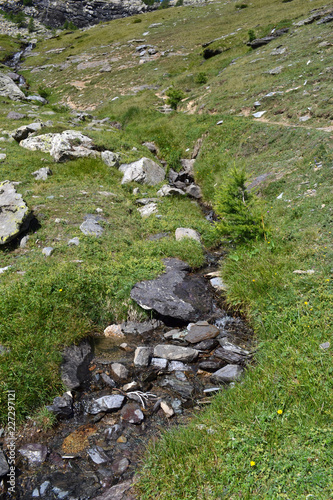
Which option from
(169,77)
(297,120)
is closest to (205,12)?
(169,77)

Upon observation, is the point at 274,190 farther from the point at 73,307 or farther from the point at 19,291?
the point at 19,291

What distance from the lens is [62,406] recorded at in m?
5.49

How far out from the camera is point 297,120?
617 inches

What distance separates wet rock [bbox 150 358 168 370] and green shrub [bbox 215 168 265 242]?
4.80 m

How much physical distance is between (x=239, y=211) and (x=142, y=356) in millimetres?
5440

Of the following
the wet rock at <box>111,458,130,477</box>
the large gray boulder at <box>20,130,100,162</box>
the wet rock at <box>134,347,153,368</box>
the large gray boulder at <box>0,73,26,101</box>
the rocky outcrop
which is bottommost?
the wet rock at <box>134,347,153,368</box>

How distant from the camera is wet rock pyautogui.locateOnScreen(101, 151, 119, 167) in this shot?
17.2 meters

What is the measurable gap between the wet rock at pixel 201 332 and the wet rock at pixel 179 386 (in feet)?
3.95

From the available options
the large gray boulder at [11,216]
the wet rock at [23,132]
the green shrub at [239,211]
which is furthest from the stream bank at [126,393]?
the wet rock at [23,132]

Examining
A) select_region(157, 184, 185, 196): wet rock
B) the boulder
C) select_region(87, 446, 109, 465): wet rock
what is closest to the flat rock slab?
select_region(87, 446, 109, 465): wet rock

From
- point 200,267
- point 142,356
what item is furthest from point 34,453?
point 200,267

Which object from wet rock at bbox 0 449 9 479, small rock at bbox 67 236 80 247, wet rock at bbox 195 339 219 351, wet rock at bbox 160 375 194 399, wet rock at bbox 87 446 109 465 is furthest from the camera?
small rock at bbox 67 236 80 247

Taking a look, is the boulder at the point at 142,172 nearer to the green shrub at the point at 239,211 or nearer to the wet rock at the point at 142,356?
the green shrub at the point at 239,211

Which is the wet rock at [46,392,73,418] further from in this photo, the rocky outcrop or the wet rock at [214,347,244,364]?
the rocky outcrop
